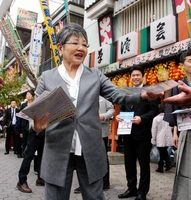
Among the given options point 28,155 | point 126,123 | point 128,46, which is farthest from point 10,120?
point 126,123

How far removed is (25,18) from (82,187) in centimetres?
2360

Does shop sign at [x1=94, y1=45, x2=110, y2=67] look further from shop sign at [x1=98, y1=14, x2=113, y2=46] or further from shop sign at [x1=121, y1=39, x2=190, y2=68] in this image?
shop sign at [x1=121, y1=39, x2=190, y2=68]

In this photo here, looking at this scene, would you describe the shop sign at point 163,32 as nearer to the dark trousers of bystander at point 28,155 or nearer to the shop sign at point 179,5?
the shop sign at point 179,5

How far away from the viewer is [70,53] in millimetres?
1867

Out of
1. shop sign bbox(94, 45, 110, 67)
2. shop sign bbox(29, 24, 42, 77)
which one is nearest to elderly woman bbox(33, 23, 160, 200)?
shop sign bbox(94, 45, 110, 67)

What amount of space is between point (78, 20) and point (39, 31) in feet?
11.1

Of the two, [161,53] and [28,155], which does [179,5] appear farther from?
[28,155]

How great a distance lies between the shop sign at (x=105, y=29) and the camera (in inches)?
368

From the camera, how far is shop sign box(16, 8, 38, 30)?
22.2 metres

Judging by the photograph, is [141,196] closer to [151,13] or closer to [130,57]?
[130,57]

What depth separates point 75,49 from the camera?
185 centimetres

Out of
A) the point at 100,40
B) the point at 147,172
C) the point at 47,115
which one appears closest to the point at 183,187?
the point at 147,172

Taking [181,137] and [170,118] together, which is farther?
[170,118]

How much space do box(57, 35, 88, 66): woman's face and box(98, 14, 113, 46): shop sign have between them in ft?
25.3
